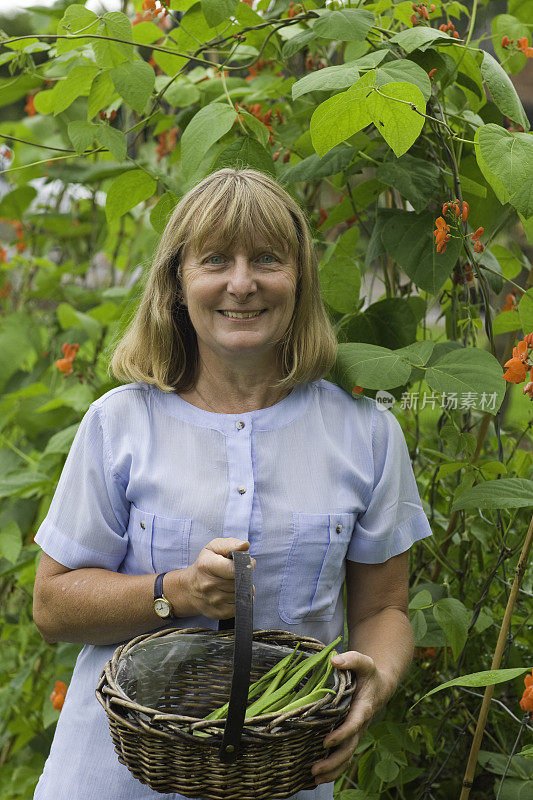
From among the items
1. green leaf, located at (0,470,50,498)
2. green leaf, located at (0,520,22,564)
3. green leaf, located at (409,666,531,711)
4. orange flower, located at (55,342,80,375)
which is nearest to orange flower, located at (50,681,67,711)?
green leaf, located at (0,520,22,564)

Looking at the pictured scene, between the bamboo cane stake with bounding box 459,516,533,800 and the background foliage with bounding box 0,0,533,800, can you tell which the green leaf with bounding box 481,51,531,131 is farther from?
the bamboo cane stake with bounding box 459,516,533,800

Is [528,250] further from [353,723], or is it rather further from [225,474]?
[353,723]

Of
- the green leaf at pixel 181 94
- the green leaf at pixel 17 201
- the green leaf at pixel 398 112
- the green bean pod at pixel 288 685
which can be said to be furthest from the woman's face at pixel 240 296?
the green leaf at pixel 17 201

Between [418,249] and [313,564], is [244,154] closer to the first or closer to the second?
[418,249]

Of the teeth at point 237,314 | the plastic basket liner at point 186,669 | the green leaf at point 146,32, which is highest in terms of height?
the green leaf at point 146,32

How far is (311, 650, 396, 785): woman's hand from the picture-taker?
1047 mm

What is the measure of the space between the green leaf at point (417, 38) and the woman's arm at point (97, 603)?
→ 835 millimetres

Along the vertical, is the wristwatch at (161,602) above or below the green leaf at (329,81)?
below

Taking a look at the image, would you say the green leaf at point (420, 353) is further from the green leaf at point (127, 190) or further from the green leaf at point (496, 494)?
the green leaf at point (127, 190)

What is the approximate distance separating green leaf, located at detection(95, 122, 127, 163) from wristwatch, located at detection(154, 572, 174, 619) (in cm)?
79

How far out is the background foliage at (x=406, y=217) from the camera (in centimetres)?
129

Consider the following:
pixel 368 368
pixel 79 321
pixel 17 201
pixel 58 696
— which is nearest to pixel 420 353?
pixel 368 368

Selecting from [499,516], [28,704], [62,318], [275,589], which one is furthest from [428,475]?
[28,704]

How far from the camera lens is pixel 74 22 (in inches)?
56.2
